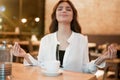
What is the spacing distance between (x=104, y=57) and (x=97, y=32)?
5667 millimetres

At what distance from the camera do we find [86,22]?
7.29 metres

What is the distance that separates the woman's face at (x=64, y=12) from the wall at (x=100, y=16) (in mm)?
5210

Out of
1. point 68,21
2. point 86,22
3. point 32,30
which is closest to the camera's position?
point 68,21

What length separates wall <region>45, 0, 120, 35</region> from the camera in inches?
269

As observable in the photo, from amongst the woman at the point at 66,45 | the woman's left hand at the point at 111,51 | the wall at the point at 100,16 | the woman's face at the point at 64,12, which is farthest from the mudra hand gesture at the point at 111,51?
the wall at the point at 100,16

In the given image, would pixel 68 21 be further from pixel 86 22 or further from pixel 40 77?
pixel 86 22

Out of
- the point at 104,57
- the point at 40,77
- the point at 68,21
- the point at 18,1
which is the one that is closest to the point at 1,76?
the point at 40,77

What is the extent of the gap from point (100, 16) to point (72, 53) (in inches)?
215

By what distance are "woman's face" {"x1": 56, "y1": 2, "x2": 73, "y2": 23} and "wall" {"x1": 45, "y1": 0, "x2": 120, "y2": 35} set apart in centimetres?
521

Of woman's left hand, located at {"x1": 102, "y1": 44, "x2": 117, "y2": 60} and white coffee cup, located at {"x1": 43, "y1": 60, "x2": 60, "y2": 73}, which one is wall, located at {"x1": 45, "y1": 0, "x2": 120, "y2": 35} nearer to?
woman's left hand, located at {"x1": 102, "y1": 44, "x2": 117, "y2": 60}

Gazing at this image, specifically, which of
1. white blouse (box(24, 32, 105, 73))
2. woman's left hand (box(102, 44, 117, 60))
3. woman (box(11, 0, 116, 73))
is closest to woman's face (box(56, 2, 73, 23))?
woman (box(11, 0, 116, 73))

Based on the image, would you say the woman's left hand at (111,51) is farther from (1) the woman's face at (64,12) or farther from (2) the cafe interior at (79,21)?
(2) the cafe interior at (79,21)

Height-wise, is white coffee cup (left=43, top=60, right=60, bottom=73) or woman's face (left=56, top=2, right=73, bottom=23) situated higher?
woman's face (left=56, top=2, right=73, bottom=23)

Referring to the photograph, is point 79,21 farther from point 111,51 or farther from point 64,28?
point 111,51
